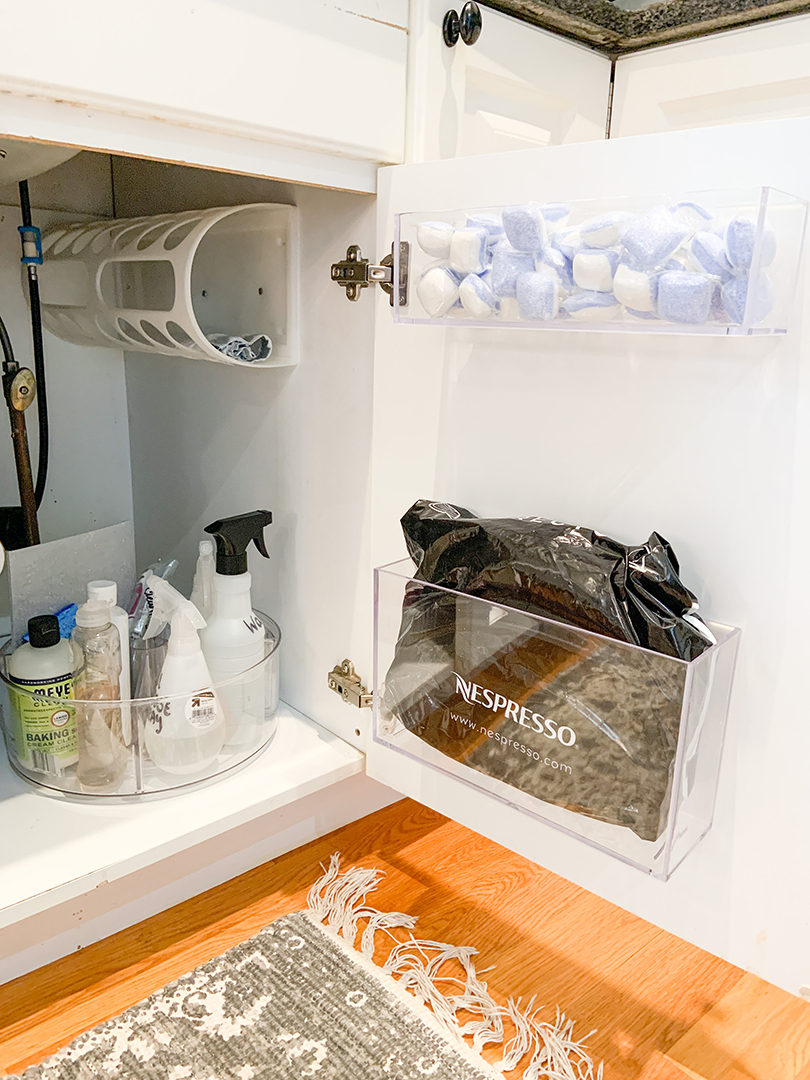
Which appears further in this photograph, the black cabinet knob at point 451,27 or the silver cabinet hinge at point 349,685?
the silver cabinet hinge at point 349,685

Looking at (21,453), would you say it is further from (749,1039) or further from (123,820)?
(749,1039)

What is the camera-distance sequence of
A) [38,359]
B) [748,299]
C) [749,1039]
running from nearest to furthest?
[748,299] < [749,1039] < [38,359]

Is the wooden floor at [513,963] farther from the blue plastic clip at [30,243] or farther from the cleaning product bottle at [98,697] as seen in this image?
the blue plastic clip at [30,243]

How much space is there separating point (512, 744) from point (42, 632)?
0.49 m

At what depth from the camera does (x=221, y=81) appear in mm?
665

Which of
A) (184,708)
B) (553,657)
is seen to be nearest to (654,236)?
(553,657)

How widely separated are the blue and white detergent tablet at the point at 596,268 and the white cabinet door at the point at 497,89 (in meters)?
0.33

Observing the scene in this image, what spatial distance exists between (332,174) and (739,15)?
478mm

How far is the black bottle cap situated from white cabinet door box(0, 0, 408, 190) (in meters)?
0.45

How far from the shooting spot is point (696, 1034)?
78cm

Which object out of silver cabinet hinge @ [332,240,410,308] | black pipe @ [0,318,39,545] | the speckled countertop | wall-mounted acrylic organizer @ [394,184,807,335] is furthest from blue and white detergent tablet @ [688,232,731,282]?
black pipe @ [0,318,39,545]

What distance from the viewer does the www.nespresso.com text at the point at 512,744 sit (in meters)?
0.62

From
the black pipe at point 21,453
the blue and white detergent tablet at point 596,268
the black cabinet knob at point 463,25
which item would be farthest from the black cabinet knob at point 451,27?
the black pipe at point 21,453

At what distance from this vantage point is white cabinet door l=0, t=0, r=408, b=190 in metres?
0.60
